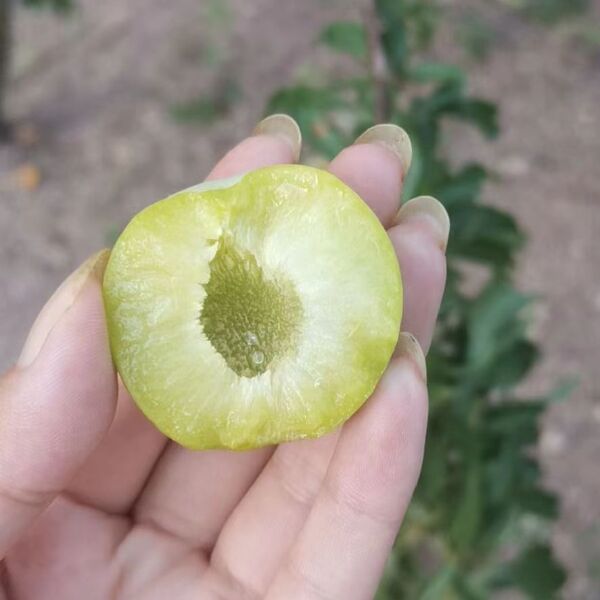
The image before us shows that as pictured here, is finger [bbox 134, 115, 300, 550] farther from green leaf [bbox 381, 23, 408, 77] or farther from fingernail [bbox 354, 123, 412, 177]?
green leaf [bbox 381, 23, 408, 77]

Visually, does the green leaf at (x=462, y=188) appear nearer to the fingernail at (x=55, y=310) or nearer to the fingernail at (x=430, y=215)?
the fingernail at (x=430, y=215)

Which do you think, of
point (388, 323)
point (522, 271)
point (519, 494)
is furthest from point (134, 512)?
point (522, 271)

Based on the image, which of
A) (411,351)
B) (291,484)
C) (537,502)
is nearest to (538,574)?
(537,502)

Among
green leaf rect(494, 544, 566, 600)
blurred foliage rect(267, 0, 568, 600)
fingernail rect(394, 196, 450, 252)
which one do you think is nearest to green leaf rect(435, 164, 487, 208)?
blurred foliage rect(267, 0, 568, 600)

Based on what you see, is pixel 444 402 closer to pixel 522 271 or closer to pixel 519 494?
pixel 519 494

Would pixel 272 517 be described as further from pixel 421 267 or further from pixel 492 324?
pixel 492 324

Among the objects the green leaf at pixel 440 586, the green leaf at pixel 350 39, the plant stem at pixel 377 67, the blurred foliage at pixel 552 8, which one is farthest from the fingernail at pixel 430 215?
the blurred foliage at pixel 552 8
